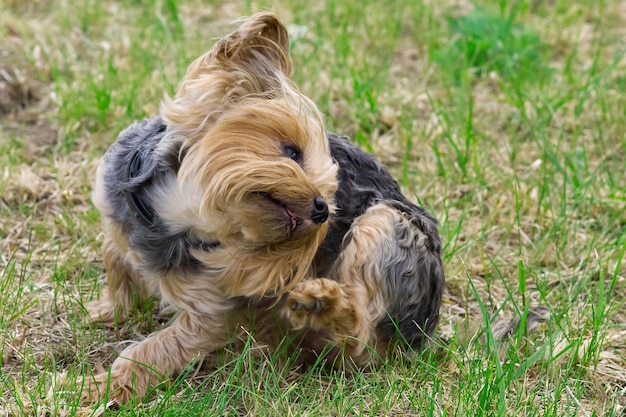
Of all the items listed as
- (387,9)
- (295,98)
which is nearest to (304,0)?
(387,9)

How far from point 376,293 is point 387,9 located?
3.95 metres

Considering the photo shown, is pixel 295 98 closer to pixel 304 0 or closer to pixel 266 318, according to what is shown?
pixel 266 318

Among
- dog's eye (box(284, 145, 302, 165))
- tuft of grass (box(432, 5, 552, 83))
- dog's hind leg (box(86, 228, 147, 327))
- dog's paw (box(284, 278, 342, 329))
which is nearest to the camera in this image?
dog's eye (box(284, 145, 302, 165))

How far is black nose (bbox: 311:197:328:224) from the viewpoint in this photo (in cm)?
325

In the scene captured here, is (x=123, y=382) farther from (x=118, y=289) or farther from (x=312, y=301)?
(x=312, y=301)

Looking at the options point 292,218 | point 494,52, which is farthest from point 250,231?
point 494,52

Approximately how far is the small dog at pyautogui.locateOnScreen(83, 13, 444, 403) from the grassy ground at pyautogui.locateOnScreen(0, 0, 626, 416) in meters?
0.17

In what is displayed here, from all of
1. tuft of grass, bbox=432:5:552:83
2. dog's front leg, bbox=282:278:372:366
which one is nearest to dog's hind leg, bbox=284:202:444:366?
dog's front leg, bbox=282:278:372:366

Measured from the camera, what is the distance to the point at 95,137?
5.50m

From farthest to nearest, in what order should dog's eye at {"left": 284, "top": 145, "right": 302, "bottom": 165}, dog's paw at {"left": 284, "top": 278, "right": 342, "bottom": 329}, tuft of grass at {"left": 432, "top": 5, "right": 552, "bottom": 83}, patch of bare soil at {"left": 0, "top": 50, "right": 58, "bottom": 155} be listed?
tuft of grass at {"left": 432, "top": 5, "right": 552, "bottom": 83}
patch of bare soil at {"left": 0, "top": 50, "right": 58, "bottom": 155}
dog's paw at {"left": 284, "top": 278, "right": 342, "bottom": 329}
dog's eye at {"left": 284, "top": 145, "right": 302, "bottom": 165}

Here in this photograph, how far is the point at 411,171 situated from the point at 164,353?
2.28 metres

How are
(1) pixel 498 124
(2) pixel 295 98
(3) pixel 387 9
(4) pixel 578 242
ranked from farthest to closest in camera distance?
(3) pixel 387 9 < (1) pixel 498 124 < (4) pixel 578 242 < (2) pixel 295 98

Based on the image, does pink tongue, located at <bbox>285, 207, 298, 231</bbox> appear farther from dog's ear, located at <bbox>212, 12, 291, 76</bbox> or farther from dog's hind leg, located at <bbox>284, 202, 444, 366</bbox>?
dog's ear, located at <bbox>212, 12, 291, 76</bbox>

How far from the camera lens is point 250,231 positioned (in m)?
3.32
